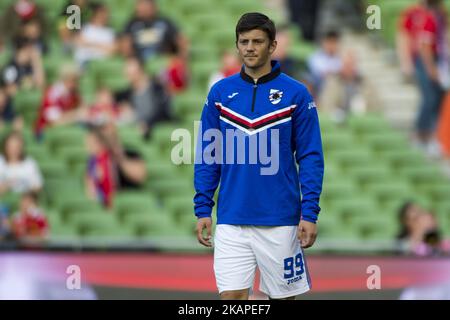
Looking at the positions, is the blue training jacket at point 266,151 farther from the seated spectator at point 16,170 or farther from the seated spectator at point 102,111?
the seated spectator at point 102,111

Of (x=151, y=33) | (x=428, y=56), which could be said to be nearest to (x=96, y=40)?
(x=151, y=33)

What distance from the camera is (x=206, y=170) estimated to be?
559 centimetres

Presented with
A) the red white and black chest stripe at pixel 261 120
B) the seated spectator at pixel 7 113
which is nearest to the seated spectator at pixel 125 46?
the seated spectator at pixel 7 113

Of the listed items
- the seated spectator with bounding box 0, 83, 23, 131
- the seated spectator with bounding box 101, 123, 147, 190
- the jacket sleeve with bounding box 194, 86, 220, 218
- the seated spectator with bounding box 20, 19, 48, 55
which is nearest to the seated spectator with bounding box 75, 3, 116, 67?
the seated spectator with bounding box 20, 19, 48, 55

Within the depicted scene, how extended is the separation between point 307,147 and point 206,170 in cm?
46

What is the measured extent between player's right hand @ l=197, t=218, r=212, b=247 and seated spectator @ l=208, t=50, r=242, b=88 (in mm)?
5673

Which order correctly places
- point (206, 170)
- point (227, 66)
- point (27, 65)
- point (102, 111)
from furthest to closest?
1. point (27, 65)
2. point (227, 66)
3. point (102, 111)
4. point (206, 170)

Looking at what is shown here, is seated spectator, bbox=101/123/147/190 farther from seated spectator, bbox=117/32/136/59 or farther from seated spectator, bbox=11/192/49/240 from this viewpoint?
seated spectator, bbox=117/32/136/59

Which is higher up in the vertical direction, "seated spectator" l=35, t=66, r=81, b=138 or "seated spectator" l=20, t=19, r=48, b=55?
"seated spectator" l=20, t=19, r=48, b=55

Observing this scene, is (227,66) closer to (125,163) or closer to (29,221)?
(125,163)

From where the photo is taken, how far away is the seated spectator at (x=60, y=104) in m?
11.3

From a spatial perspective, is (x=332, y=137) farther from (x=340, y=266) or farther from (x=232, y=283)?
(x=232, y=283)

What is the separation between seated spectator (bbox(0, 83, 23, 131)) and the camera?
441 inches
